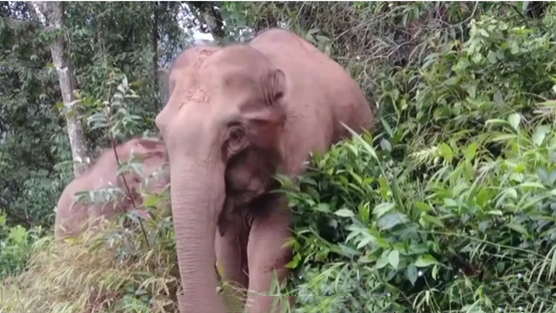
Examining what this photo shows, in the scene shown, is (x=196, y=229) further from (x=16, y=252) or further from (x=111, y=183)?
(x=16, y=252)

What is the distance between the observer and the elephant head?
2711 mm

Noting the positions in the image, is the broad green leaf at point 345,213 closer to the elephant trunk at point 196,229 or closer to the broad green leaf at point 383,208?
the broad green leaf at point 383,208

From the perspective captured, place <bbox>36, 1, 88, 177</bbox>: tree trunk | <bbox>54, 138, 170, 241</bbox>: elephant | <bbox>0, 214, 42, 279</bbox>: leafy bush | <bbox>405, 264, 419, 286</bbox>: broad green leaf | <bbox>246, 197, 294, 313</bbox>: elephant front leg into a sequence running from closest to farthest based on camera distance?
<bbox>405, 264, 419, 286</bbox>: broad green leaf, <bbox>246, 197, 294, 313</bbox>: elephant front leg, <bbox>54, 138, 170, 241</bbox>: elephant, <bbox>0, 214, 42, 279</bbox>: leafy bush, <bbox>36, 1, 88, 177</bbox>: tree trunk

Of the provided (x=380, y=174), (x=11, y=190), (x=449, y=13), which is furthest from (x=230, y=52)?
(x=11, y=190)

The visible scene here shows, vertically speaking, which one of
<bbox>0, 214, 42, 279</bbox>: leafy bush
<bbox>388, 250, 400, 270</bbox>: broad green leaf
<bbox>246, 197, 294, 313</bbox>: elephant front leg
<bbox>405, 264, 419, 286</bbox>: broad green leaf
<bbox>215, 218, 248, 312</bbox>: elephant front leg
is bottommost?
<bbox>0, 214, 42, 279</bbox>: leafy bush

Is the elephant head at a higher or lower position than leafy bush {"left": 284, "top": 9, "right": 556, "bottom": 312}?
higher

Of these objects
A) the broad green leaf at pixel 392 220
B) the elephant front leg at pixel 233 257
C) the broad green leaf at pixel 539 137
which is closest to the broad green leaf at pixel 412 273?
the broad green leaf at pixel 392 220

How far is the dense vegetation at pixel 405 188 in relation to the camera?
2.43 metres

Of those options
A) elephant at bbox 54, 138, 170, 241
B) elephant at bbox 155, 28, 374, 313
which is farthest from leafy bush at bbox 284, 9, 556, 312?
elephant at bbox 54, 138, 170, 241

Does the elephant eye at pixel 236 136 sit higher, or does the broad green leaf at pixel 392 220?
the elephant eye at pixel 236 136

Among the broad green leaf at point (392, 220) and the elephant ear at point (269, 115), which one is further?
the elephant ear at point (269, 115)

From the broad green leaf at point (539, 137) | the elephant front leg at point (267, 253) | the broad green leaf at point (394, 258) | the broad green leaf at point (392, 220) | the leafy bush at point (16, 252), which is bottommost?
the leafy bush at point (16, 252)

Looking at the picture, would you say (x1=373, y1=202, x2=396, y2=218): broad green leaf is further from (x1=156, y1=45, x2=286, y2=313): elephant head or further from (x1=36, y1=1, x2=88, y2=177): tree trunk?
(x1=36, y1=1, x2=88, y2=177): tree trunk

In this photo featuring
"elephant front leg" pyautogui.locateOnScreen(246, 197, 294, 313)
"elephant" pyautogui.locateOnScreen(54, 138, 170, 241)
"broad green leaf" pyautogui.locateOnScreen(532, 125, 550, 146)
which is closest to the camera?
"broad green leaf" pyautogui.locateOnScreen(532, 125, 550, 146)
